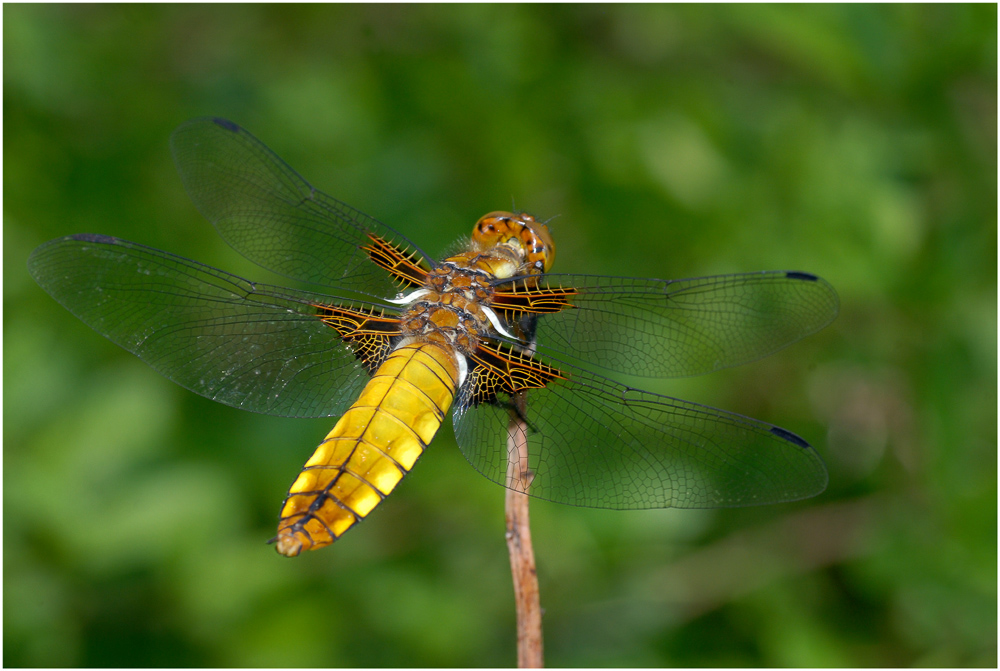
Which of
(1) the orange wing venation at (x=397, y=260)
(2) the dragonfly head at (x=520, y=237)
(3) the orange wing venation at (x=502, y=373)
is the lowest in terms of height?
(3) the orange wing venation at (x=502, y=373)

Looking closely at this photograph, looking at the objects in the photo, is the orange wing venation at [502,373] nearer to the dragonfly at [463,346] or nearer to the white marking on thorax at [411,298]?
the dragonfly at [463,346]

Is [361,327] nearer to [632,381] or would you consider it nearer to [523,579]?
[523,579]

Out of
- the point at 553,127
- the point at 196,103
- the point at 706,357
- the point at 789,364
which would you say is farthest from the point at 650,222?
the point at 196,103

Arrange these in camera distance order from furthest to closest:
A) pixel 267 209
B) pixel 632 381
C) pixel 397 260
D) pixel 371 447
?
pixel 632 381 → pixel 267 209 → pixel 397 260 → pixel 371 447

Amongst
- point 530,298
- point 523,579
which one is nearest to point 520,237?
point 530,298

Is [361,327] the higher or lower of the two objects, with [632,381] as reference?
lower

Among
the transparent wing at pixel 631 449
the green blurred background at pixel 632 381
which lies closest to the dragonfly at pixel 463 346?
the transparent wing at pixel 631 449
